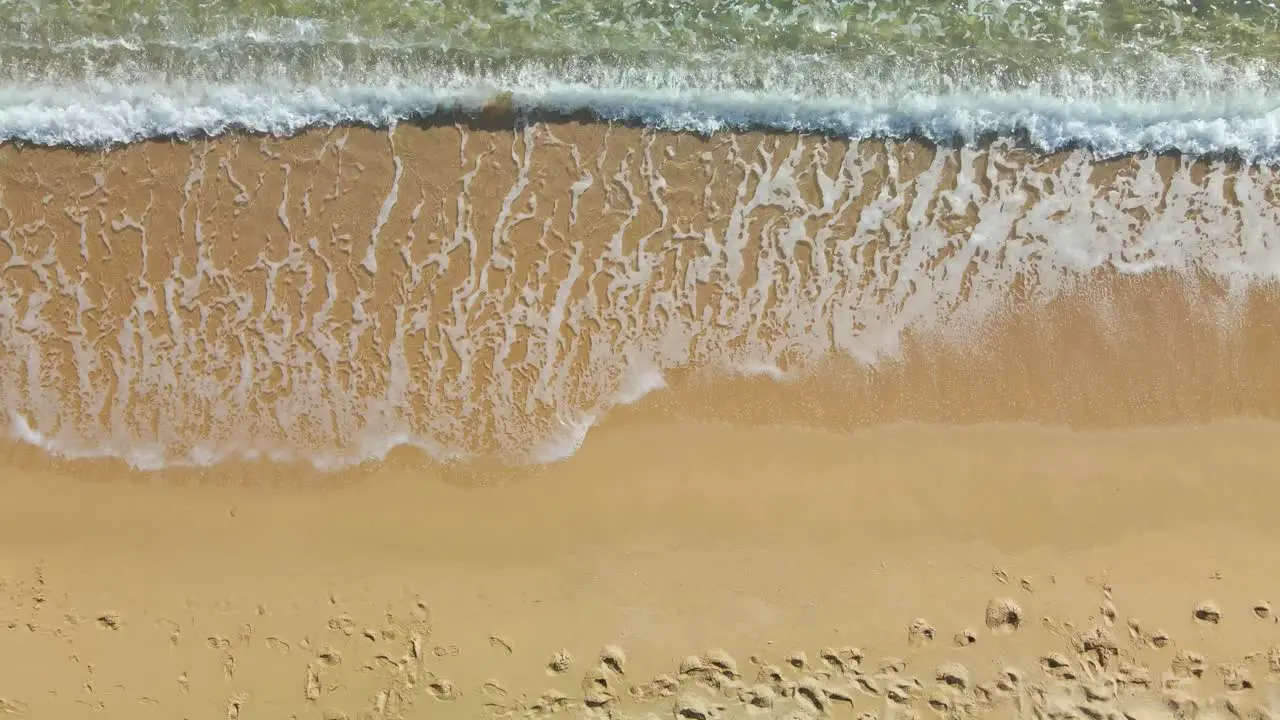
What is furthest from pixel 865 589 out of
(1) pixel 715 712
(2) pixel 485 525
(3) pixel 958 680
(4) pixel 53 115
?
(4) pixel 53 115

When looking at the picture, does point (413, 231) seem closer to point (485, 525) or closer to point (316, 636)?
point (485, 525)

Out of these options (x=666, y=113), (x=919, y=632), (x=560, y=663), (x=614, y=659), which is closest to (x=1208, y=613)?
(x=919, y=632)

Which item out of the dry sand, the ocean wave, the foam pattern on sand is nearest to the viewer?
the dry sand

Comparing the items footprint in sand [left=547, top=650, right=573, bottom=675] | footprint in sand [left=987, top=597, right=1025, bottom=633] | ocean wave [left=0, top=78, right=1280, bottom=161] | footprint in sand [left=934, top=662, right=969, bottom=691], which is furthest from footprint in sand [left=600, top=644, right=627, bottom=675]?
ocean wave [left=0, top=78, right=1280, bottom=161]

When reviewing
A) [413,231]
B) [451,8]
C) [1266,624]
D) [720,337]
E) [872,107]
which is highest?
[451,8]

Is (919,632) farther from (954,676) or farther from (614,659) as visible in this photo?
(614,659)

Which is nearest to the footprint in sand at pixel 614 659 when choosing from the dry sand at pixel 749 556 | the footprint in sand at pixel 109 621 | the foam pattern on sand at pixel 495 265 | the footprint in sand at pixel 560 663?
the dry sand at pixel 749 556

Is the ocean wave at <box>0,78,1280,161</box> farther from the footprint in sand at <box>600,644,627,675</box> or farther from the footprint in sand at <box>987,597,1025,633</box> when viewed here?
the footprint in sand at <box>600,644,627,675</box>
